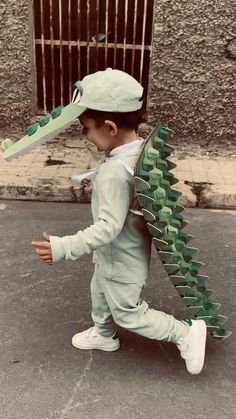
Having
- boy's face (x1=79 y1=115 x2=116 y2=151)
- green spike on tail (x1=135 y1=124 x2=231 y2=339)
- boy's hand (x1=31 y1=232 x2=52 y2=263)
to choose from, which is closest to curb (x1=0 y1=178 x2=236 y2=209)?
green spike on tail (x1=135 y1=124 x2=231 y2=339)

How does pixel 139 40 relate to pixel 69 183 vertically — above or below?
above

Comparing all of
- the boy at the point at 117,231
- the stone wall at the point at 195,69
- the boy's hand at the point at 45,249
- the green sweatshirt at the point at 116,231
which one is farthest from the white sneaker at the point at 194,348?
the stone wall at the point at 195,69

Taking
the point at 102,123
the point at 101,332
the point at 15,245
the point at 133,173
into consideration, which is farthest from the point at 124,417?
the point at 15,245

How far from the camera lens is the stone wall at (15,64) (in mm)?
4539

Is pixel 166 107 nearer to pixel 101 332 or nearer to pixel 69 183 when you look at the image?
pixel 69 183

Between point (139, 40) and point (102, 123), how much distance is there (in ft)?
9.68

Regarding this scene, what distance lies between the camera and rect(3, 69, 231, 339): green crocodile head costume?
1871 millimetres

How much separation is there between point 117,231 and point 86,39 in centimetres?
317

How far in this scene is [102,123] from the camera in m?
1.96

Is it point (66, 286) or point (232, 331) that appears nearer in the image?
point (232, 331)

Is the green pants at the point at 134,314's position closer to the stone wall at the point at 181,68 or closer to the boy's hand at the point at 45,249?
the boy's hand at the point at 45,249

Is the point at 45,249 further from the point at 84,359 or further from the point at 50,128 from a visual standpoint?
the point at 84,359

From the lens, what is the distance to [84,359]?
7.82 feet

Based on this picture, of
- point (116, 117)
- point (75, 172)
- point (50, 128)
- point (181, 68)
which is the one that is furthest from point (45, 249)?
point (181, 68)
